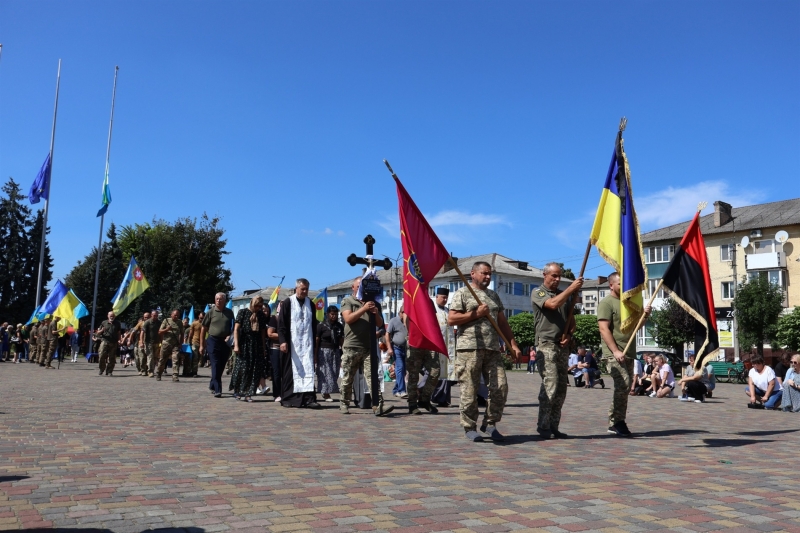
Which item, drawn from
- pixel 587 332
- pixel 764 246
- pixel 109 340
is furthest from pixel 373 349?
pixel 587 332

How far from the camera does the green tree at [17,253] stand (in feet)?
223

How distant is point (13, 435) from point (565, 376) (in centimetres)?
615

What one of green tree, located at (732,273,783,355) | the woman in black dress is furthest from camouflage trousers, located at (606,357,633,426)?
green tree, located at (732,273,783,355)

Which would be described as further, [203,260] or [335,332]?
[203,260]

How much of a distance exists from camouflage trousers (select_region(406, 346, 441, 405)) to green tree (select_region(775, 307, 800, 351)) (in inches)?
1689

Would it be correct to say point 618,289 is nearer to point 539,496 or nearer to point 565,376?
point 565,376

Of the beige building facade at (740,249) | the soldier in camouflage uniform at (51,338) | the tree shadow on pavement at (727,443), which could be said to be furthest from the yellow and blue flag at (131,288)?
the beige building facade at (740,249)

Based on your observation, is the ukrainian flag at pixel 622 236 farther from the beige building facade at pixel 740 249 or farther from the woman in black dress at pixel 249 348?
the beige building facade at pixel 740 249

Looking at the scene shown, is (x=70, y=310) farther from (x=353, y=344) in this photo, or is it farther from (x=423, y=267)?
(x=423, y=267)

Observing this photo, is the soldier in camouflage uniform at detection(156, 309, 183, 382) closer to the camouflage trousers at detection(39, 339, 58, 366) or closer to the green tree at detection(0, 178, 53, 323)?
the camouflage trousers at detection(39, 339, 58, 366)

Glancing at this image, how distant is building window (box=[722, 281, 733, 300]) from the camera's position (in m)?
65.9

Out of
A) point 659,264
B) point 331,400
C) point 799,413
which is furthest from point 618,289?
point 659,264

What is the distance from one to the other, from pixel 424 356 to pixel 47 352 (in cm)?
2197

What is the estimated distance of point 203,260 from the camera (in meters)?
60.1
